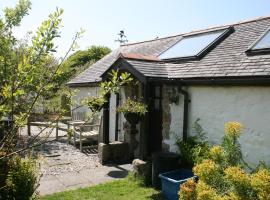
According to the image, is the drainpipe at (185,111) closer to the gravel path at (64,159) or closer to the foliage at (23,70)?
the gravel path at (64,159)

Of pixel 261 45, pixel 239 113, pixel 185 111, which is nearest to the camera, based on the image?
pixel 239 113

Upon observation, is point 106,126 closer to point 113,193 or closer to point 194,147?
point 113,193

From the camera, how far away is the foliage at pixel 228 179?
436 centimetres

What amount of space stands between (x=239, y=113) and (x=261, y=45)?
1897 mm

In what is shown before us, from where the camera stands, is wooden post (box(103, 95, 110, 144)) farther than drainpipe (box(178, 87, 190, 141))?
Yes

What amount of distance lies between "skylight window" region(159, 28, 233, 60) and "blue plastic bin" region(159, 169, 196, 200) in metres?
3.42

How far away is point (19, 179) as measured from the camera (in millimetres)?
4965

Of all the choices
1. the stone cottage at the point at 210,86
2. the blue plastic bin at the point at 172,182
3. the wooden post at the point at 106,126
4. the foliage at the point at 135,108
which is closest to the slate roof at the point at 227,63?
the stone cottage at the point at 210,86

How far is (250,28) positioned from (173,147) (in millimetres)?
4478

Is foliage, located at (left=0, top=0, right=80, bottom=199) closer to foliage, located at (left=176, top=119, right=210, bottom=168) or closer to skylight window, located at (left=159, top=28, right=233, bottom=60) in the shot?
foliage, located at (left=176, top=119, right=210, bottom=168)

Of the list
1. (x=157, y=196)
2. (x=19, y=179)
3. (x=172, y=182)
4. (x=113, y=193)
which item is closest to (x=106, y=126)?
(x=113, y=193)

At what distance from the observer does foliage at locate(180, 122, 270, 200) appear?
172 inches

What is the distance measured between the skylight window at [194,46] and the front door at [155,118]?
1233 millimetres

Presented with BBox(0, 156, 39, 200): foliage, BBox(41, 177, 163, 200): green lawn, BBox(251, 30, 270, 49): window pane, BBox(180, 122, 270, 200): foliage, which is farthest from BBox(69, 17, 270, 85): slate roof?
BBox(0, 156, 39, 200): foliage
